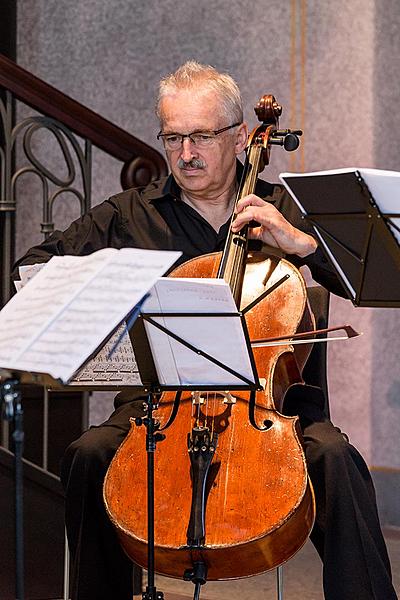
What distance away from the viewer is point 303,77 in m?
4.09

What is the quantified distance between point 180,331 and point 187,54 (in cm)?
260

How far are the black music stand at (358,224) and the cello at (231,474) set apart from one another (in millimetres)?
332

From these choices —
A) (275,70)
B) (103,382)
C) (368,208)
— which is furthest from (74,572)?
(275,70)

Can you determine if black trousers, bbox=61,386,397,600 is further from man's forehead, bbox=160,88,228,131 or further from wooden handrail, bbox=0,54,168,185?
wooden handrail, bbox=0,54,168,185

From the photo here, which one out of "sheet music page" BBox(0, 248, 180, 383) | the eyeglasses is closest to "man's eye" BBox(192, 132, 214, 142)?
the eyeglasses

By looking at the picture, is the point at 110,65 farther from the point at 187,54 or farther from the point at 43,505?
the point at 43,505

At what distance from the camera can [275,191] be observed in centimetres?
284

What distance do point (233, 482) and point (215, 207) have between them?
94cm

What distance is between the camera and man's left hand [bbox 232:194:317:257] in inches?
96.1

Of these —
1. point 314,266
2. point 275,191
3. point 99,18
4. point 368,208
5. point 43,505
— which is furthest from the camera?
point 99,18

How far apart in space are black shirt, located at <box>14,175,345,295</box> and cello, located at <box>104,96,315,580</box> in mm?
397

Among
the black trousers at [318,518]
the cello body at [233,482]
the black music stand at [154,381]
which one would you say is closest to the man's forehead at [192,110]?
the cello body at [233,482]

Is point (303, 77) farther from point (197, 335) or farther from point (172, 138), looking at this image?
point (197, 335)

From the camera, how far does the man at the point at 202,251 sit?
7.30 ft
